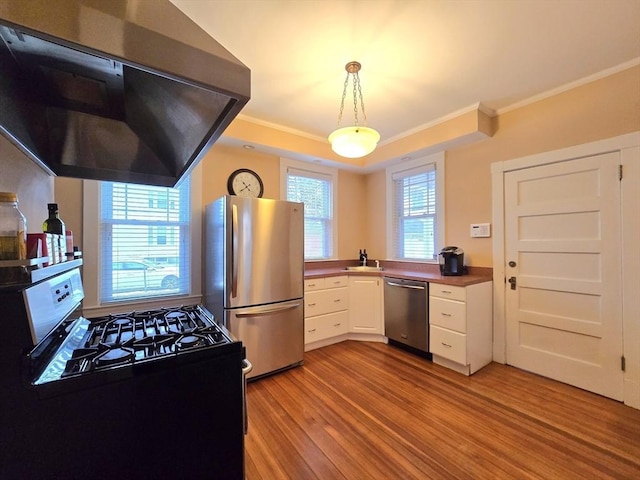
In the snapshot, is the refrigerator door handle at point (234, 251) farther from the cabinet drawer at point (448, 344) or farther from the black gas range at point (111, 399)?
the cabinet drawer at point (448, 344)

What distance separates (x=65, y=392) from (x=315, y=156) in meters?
3.17

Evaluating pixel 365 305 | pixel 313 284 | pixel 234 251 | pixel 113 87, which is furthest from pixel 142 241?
pixel 365 305

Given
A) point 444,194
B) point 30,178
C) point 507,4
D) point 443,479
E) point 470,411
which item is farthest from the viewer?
point 444,194

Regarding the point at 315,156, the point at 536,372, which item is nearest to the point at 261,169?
the point at 315,156

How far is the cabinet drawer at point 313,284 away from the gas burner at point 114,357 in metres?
2.15

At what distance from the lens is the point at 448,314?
8.61 ft

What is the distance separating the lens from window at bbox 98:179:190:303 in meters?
2.37

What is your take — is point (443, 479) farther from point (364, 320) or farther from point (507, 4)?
point (507, 4)

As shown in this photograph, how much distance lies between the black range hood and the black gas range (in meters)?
0.62

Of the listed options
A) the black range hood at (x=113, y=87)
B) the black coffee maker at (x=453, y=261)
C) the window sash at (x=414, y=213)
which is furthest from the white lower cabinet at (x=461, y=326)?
the black range hood at (x=113, y=87)

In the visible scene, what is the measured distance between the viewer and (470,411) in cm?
198

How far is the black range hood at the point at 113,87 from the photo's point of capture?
0.58 meters

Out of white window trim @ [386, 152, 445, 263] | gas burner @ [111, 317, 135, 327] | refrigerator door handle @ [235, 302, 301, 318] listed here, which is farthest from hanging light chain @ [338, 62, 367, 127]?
gas burner @ [111, 317, 135, 327]

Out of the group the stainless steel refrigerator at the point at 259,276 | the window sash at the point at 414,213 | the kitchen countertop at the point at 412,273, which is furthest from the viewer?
the window sash at the point at 414,213
